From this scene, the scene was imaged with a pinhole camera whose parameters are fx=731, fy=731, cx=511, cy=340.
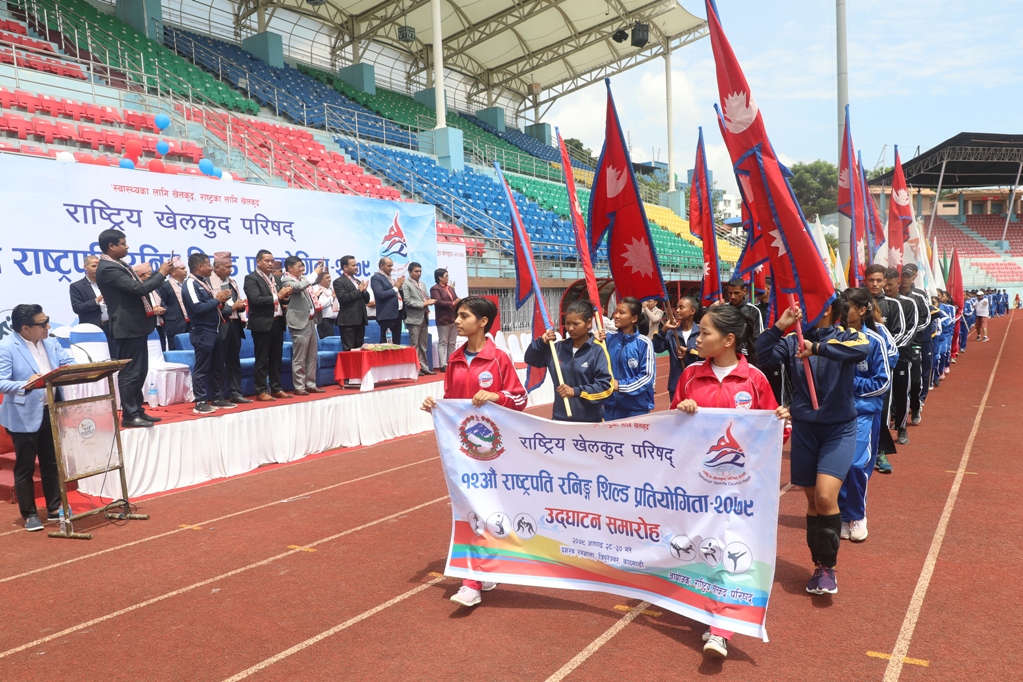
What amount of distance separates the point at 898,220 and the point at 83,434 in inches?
446

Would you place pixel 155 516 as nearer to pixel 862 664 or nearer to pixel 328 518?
pixel 328 518

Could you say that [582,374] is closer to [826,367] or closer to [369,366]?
[826,367]

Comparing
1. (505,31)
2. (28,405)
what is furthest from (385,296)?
(505,31)

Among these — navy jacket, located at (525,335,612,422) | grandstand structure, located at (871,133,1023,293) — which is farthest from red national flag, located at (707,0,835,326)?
grandstand structure, located at (871,133,1023,293)

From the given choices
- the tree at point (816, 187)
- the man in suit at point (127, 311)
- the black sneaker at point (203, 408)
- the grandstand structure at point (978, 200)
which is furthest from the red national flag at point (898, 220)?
the tree at point (816, 187)

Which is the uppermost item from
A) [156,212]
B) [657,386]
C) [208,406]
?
[156,212]

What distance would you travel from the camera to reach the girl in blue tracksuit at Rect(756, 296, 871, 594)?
392 cm

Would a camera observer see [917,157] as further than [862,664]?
Yes

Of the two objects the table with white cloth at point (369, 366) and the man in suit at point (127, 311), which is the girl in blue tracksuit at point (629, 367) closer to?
the man in suit at point (127, 311)

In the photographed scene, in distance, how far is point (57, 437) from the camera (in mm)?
5648

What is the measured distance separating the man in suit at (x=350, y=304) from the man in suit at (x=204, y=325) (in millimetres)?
2310

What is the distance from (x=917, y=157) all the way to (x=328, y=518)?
158ft

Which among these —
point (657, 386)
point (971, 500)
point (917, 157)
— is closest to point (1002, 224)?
point (917, 157)

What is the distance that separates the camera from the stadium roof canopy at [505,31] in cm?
3030
